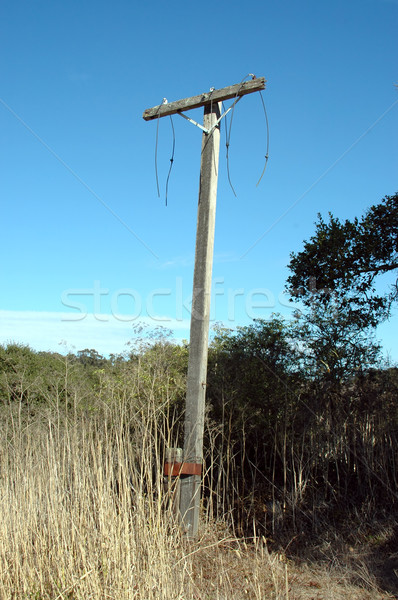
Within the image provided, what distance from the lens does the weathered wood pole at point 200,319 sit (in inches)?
198

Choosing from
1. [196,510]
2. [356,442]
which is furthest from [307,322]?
[196,510]

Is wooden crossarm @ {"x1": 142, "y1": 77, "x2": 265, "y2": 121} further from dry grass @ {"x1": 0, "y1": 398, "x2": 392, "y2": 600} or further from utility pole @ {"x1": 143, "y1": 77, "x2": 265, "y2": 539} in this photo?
dry grass @ {"x1": 0, "y1": 398, "x2": 392, "y2": 600}

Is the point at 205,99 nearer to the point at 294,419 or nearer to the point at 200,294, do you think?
the point at 200,294

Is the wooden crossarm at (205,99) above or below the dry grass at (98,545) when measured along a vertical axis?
above

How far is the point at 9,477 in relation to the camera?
4.41 meters

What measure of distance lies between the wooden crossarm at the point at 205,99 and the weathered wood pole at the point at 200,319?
0.37 feet

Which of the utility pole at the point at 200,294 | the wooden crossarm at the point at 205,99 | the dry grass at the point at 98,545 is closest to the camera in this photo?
the dry grass at the point at 98,545

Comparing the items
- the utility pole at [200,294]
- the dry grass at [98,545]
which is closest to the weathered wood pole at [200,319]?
the utility pole at [200,294]

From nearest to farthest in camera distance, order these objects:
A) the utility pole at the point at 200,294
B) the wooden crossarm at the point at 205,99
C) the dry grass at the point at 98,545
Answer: the dry grass at the point at 98,545, the utility pole at the point at 200,294, the wooden crossarm at the point at 205,99

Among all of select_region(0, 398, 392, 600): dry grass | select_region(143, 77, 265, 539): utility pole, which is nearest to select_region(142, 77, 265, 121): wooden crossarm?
select_region(143, 77, 265, 539): utility pole

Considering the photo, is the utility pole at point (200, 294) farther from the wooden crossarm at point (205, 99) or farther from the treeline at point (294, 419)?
the treeline at point (294, 419)

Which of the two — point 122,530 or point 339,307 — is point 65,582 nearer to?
point 122,530

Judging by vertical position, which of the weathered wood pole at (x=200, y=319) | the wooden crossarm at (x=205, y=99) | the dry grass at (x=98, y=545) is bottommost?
the dry grass at (x=98, y=545)

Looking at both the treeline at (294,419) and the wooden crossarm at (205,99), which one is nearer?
the wooden crossarm at (205,99)
